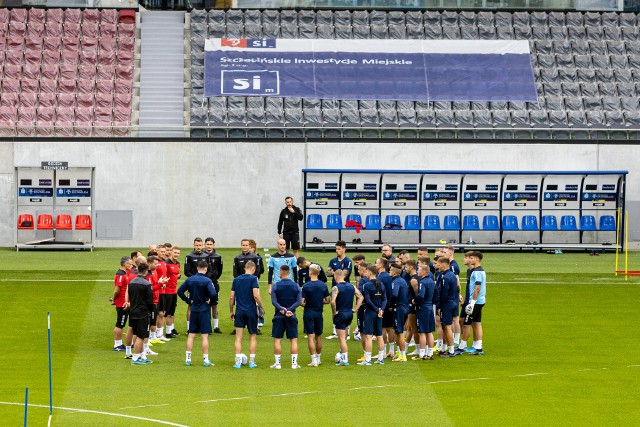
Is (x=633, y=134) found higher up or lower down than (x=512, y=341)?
higher up

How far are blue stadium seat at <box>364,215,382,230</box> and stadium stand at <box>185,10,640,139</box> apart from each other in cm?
423

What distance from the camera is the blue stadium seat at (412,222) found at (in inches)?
1706

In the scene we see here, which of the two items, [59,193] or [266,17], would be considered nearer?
[59,193]

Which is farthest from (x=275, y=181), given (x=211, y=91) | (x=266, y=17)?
(x=266, y=17)

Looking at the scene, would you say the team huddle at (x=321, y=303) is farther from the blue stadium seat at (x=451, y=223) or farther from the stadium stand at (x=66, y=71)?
the stadium stand at (x=66, y=71)

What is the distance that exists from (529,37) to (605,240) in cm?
1161

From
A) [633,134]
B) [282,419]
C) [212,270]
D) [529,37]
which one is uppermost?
[529,37]

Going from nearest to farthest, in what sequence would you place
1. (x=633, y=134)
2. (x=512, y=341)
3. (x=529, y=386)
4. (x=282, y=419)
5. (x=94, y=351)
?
(x=282, y=419) → (x=529, y=386) → (x=94, y=351) → (x=512, y=341) → (x=633, y=134)

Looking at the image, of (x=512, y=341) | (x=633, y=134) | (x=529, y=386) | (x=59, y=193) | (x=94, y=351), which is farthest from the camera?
(x=633, y=134)

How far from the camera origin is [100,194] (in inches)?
1737

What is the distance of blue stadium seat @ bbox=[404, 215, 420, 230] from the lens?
142 feet

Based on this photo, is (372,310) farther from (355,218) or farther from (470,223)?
(470,223)

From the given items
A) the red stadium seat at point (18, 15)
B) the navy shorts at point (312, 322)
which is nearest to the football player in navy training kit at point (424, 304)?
the navy shorts at point (312, 322)

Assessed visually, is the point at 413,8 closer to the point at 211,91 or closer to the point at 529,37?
the point at 529,37
